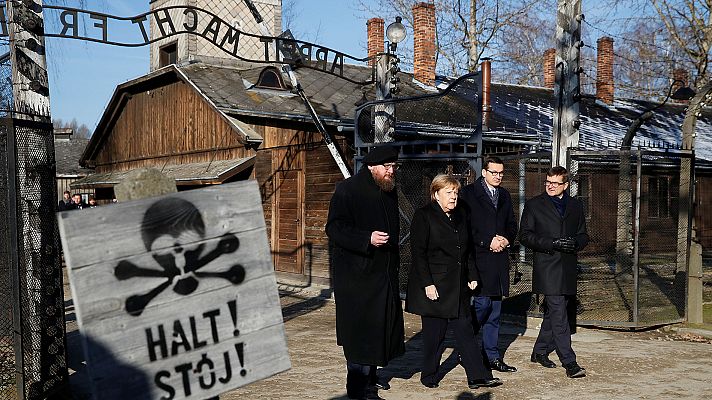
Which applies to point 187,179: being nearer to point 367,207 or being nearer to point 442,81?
point 442,81

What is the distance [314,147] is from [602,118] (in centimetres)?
1333

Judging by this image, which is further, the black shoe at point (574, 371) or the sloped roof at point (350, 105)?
the sloped roof at point (350, 105)

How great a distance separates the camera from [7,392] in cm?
671

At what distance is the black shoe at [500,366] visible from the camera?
7629 mm

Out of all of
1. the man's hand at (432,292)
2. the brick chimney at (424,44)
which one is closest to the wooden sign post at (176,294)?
the man's hand at (432,292)

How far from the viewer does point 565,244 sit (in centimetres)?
743

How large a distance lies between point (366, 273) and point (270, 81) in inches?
523

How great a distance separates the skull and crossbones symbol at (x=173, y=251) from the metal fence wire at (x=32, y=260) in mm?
3537

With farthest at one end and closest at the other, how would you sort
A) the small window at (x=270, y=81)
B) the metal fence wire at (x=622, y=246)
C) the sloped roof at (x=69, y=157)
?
the sloped roof at (x=69, y=157)
the small window at (x=270, y=81)
the metal fence wire at (x=622, y=246)

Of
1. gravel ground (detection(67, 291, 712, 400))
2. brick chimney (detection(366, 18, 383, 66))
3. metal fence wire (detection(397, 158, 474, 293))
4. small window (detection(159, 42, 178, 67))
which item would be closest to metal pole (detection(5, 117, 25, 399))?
gravel ground (detection(67, 291, 712, 400))

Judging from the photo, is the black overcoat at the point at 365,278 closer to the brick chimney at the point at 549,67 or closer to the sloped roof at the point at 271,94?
the sloped roof at the point at 271,94

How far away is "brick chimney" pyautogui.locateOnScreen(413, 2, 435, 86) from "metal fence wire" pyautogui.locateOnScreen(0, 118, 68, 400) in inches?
707

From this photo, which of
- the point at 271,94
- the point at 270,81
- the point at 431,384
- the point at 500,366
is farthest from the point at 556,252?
the point at 270,81

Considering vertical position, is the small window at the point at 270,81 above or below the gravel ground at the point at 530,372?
above
